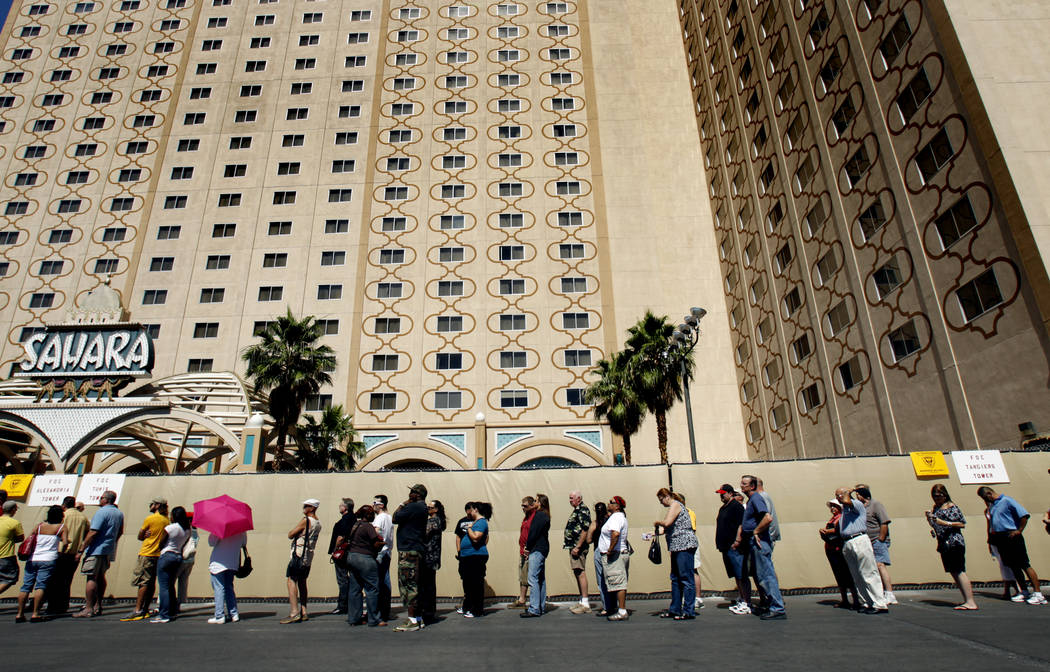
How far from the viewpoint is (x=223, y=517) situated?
32.2 ft

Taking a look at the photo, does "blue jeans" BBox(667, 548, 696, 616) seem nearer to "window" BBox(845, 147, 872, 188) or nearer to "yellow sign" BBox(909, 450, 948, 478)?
"yellow sign" BBox(909, 450, 948, 478)

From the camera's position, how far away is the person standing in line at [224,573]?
9.66 meters

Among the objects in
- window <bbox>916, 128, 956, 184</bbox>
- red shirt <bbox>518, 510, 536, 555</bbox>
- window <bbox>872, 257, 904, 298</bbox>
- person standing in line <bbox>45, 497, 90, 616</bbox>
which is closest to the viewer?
person standing in line <bbox>45, 497, 90, 616</bbox>

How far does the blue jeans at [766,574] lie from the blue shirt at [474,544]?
4.15m

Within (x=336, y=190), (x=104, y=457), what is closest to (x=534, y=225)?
(x=336, y=190)

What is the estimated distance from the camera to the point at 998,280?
1791 cm

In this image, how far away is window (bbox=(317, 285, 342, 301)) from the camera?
3928 cm

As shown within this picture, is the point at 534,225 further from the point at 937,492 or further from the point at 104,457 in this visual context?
the point at 937,492

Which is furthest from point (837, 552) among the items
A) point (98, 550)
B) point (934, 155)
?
point (934, 155)

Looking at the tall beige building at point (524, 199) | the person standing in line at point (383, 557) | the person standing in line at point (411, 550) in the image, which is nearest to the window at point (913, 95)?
the tall beige building at point (524, 199)

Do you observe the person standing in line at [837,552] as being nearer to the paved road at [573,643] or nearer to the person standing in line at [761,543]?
A: the paved road at [573,643]

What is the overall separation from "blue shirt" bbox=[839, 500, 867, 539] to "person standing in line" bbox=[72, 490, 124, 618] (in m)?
11.7

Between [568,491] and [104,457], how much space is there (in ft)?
114

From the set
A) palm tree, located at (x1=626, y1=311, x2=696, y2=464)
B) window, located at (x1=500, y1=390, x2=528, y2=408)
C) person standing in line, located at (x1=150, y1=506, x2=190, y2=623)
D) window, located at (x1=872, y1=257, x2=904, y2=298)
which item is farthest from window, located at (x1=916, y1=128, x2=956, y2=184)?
person standing in line, located at (x1=150, y1=506, x2=190, y2=623)
